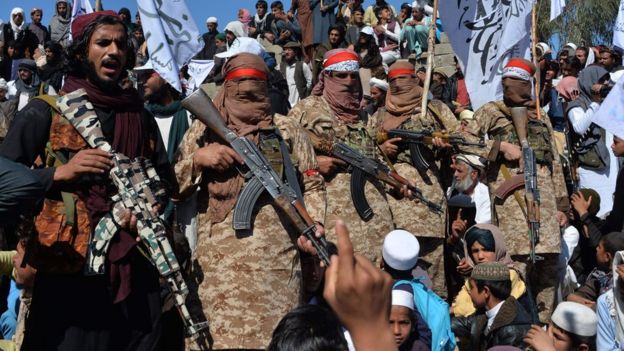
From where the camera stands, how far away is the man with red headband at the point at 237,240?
545 centimetres

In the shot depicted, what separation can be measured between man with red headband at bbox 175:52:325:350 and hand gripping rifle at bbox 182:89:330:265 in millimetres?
60

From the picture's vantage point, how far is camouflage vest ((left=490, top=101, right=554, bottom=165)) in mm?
8188

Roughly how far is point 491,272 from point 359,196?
3.42 ft

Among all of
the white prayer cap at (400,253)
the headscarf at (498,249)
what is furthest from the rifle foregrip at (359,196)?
the headscarf at (498,249)

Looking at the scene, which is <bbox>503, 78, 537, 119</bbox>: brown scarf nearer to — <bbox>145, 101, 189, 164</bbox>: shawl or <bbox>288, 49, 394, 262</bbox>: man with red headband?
<bbox>288, 49, 394, 262</bbox>: man with red headband

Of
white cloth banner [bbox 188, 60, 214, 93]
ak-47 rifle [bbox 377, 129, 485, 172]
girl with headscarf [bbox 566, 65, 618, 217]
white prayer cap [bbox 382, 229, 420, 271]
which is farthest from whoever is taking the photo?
white cloth banner [bbox 188, 60, 214, 93]

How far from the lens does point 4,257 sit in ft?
19.8

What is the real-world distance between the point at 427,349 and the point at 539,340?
2.54 feet

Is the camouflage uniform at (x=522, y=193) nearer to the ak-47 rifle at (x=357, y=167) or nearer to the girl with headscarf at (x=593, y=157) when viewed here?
the ak-47 rifle at (x=357, y=167)

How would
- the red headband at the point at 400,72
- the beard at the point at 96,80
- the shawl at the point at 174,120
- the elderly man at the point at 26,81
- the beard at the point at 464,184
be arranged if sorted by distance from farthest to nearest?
the elderly man at the point at 26,81, the beard at the point at 464,184, the red headband at the point at 400,72, the shawl at the point at 174,120, the beard at the point at 96,80

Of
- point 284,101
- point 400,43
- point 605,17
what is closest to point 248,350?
point 284,101

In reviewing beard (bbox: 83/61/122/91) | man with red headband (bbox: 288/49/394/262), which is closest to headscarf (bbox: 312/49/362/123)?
man with red headband (bbox: 288/49/394/262)

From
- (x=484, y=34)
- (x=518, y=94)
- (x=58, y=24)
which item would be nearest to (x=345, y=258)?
(x=518, y=94)

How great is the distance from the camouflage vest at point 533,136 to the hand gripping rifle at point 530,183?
0.18 ft
